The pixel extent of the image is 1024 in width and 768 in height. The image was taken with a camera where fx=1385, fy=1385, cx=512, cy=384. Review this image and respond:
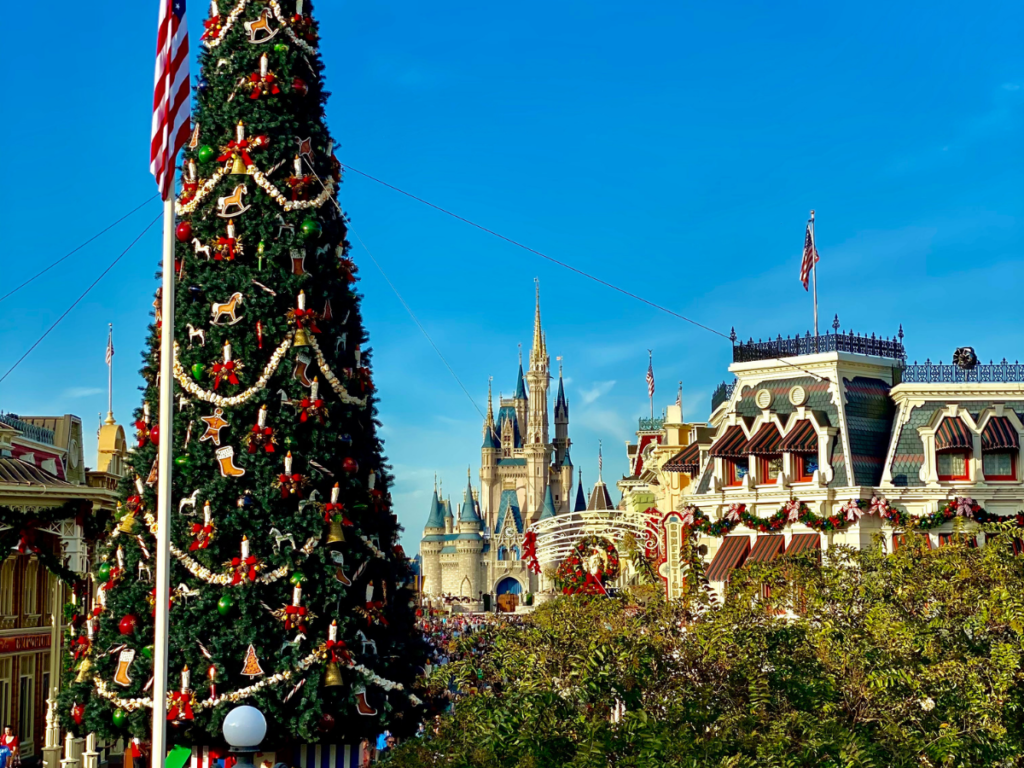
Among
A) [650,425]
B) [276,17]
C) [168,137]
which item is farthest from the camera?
[650,425]

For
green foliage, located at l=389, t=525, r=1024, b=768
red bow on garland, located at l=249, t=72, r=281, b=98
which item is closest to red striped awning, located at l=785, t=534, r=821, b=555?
green foliage, located at l=389, t=525, r=1024, b=768

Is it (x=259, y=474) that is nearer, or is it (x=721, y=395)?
(x=259, y=474)

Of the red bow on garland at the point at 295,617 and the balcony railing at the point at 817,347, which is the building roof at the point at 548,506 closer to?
the balcony railing at the point at 817,347

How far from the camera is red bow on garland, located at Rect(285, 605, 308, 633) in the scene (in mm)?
16609

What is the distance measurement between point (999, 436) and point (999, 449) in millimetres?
472

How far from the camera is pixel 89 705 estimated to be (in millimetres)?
16953

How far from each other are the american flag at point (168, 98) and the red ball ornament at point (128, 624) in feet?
22.6

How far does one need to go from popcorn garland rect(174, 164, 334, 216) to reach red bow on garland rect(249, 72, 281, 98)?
3.24 ft

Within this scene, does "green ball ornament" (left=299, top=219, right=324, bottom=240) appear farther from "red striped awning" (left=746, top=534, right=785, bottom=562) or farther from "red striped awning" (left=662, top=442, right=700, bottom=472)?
"red striped awning" (left=662, top=442, right=700, bottom=472)

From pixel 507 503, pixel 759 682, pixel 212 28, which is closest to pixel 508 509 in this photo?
pixel 507 503

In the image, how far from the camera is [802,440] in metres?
31.2

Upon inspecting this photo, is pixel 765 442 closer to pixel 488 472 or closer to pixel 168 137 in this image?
pixel 168 137

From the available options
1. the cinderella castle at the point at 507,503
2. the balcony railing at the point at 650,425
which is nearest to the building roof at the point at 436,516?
the cinderella castle at the point at 507,503

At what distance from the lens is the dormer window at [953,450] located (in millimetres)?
30172
